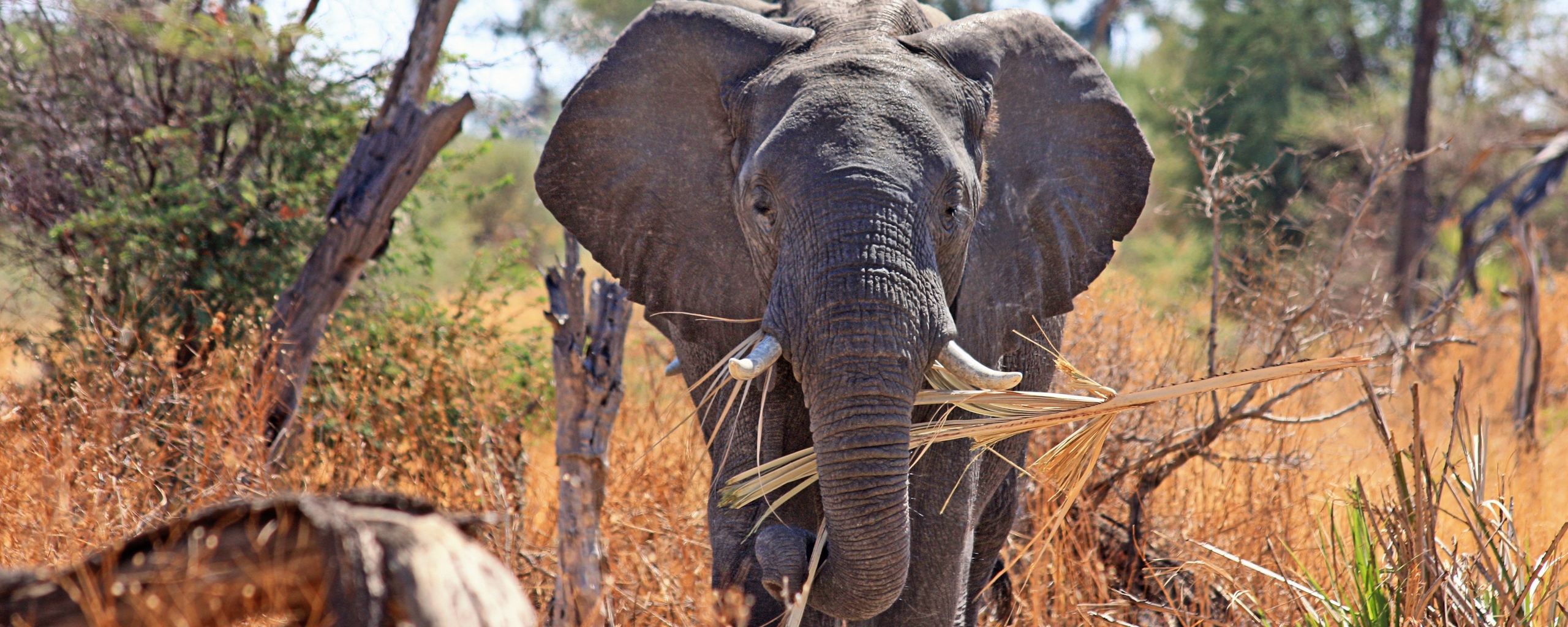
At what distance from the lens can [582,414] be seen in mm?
3469

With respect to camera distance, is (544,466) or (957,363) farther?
(544,466)

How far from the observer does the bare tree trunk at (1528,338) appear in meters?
7.63

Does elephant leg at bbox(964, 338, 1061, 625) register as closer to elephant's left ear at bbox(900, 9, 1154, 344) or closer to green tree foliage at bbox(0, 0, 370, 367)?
elephant's left ear at bbox(900, 9, 1154, 344)

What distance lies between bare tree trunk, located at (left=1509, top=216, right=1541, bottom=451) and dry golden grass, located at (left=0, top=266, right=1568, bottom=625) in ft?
1.29

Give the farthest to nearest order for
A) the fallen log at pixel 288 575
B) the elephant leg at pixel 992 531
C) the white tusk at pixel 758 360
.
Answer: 1. the elephant leg at pixel 992 531
2. the white tusk at pixel 758 360
3. the fallen log at pixel 288 575

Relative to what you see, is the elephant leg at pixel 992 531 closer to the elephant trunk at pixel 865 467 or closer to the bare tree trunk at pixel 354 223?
the elephant trunk at pixel 865 467

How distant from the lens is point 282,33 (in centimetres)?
601

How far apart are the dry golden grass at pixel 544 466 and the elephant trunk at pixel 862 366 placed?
1.29 ft

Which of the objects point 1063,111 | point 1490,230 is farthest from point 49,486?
point 1490,230

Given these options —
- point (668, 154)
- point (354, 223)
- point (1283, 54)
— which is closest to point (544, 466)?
point (354, 223)

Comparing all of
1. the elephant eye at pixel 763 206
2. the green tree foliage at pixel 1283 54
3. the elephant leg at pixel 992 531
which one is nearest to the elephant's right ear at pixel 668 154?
the elephant eye at pixel 763 206

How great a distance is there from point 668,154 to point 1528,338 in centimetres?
690

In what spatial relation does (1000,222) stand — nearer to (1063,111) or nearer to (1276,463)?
(1063,111)

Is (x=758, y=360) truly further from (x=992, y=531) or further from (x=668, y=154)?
(x=992, y=531)
